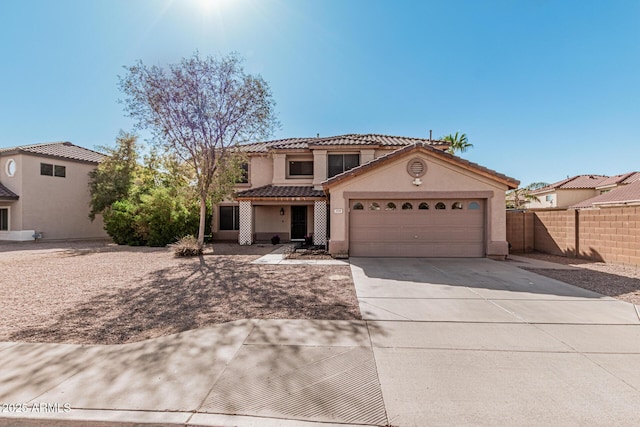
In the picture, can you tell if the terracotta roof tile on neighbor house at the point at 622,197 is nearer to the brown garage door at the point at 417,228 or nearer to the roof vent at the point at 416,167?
the brown garage door at the point at 417,228

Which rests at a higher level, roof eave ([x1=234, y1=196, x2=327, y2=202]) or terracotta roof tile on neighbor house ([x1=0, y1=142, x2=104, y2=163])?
terracotta roof tile on neighbor house ([x1=0, y1=142, x2=104, y2=163])

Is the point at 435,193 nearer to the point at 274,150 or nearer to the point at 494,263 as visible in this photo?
the point at 494,263

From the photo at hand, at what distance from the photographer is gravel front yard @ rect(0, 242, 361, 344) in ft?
16.3

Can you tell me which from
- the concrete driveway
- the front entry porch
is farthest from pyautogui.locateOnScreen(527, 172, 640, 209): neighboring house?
the concrete driveway

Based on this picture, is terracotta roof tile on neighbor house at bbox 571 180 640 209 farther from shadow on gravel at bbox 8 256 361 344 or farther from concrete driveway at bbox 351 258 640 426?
shadow on gravel at bbox 8 256 361 344

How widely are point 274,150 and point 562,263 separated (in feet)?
48.4

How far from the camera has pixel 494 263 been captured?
10.7 metres

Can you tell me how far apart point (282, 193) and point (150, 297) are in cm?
1081

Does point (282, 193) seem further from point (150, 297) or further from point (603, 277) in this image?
point (603, 277)

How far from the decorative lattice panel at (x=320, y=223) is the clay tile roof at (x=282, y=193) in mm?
465

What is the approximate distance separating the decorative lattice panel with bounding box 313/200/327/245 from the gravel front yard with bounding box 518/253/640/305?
9.29 meters

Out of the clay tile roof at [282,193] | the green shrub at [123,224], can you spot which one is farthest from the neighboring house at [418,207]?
the green shrub at [123,224]

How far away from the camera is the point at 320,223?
1612 cm

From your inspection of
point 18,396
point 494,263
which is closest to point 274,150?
point 494,263
